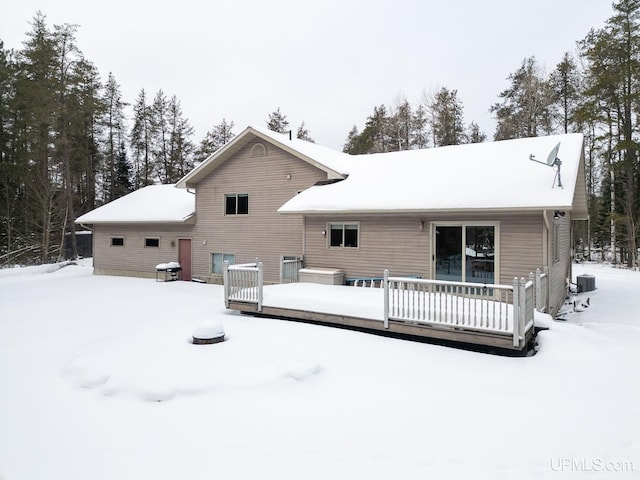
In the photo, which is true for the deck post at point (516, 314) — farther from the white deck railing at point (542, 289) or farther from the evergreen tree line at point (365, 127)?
the evergreen tree line at point (365, 127)

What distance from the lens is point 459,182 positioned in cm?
1023

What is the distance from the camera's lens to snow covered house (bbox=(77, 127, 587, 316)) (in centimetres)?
898

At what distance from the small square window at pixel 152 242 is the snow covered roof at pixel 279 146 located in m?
3.00

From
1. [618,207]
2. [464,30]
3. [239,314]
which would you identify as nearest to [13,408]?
[239,314]

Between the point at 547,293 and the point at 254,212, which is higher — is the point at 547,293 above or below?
below

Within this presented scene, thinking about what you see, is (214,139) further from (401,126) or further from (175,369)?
(175,369)

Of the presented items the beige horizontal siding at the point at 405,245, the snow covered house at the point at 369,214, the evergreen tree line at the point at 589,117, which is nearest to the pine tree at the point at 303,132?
the evergreen tree line at the point at 589,117

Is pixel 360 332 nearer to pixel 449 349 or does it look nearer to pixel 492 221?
pixel 449 349

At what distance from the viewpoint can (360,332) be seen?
7645 millimetres

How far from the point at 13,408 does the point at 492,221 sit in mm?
9452

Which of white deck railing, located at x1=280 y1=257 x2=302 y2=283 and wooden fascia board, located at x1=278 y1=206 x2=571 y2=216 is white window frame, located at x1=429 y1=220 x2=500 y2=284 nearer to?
wooden fascia board, located at x1=278 y1=206 x2=571 y2=216

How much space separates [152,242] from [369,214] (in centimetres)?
1108

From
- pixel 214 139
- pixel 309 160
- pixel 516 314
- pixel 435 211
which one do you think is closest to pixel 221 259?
pixel 309 160

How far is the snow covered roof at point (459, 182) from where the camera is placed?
28.6ft
